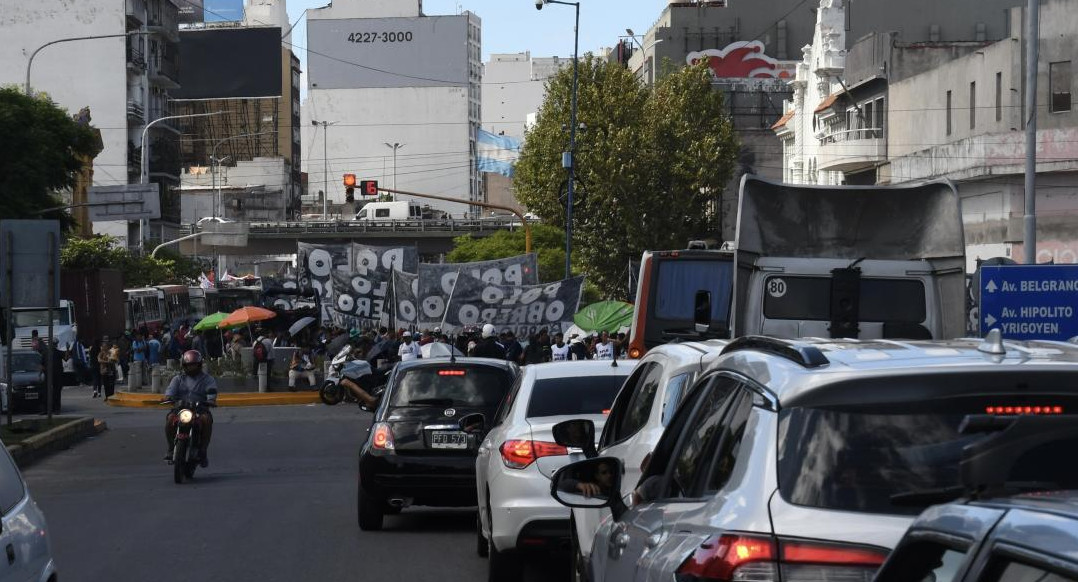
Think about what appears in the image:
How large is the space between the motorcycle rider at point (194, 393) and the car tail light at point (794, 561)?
49.2 feet

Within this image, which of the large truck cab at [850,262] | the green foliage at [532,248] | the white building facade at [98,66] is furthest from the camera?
the white building facade at [98,66]

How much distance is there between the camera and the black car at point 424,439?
12828 mm

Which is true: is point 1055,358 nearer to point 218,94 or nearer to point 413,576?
point 413,576

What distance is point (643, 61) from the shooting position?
97.2 metres

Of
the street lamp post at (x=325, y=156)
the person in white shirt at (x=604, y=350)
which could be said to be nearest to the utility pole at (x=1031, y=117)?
the person in white shirt at (x=604, y=350)

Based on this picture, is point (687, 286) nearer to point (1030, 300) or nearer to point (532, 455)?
point (1030, 300)

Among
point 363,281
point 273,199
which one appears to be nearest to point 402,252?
point 363,281

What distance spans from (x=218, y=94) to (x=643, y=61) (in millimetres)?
33268

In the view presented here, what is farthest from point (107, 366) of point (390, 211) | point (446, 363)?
point (390, 211)

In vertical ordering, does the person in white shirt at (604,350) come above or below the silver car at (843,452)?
below

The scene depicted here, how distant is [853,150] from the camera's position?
53.3 metres

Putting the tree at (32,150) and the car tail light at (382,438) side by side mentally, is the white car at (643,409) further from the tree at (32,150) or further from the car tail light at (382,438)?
the tree at (32,150)

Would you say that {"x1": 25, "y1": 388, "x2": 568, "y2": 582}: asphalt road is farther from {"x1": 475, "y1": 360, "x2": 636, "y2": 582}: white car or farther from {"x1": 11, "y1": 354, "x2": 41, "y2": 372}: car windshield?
{"x1": 11, "y1": 354, "x2": 41, "y2": 372}: car windshield

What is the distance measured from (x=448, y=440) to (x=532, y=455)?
344 centimetres
